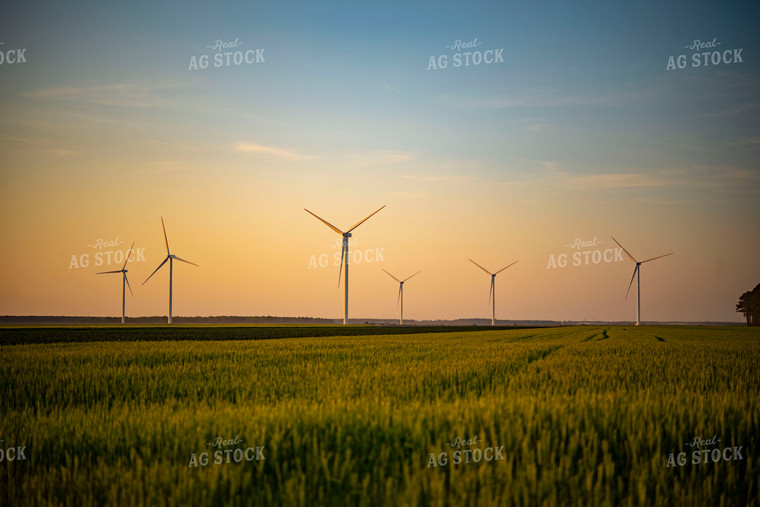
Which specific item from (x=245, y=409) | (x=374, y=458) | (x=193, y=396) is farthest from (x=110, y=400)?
(x=374, y=458)

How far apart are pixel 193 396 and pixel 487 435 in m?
7.32

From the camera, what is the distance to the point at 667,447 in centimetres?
667

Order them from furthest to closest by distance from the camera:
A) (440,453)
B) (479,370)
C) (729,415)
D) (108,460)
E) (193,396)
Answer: (479,370) < (193,396) < (729,415) < (108,460) < (440,453)

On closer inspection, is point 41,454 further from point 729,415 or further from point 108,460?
point 729,415
